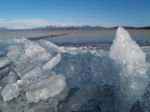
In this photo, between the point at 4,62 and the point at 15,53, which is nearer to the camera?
the point at 4,62

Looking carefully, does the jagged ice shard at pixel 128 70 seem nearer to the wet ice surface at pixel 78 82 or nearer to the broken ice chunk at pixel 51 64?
the wet ice surface at pixel 78 82

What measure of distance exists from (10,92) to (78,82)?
956 millimetres

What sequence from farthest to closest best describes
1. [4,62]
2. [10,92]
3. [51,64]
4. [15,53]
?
[15,53], [4,62], [51,64], [10,92]

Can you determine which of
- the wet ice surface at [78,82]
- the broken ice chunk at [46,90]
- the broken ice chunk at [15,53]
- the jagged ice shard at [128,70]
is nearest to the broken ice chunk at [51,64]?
the wet ice surface at [78,82]

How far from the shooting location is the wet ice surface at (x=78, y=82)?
3.64m

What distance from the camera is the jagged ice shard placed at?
11.8 feet

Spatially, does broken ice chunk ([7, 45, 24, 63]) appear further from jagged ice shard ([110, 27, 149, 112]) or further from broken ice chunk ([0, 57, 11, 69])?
jagged ice shard ([110, 27, 149, 112])

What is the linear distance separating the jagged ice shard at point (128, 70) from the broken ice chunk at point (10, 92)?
1.34 metres

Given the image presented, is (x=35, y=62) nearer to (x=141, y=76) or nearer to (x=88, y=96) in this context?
(x=88, y=96)

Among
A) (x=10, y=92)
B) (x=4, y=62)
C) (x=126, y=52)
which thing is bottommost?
(x=10, y=92)

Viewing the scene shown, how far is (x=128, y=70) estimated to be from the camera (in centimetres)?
387

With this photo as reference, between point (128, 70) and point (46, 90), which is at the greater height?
point (128, 70)

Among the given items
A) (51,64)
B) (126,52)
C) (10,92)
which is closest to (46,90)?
(10,92)

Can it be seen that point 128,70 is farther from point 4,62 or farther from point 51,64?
point 4,62
